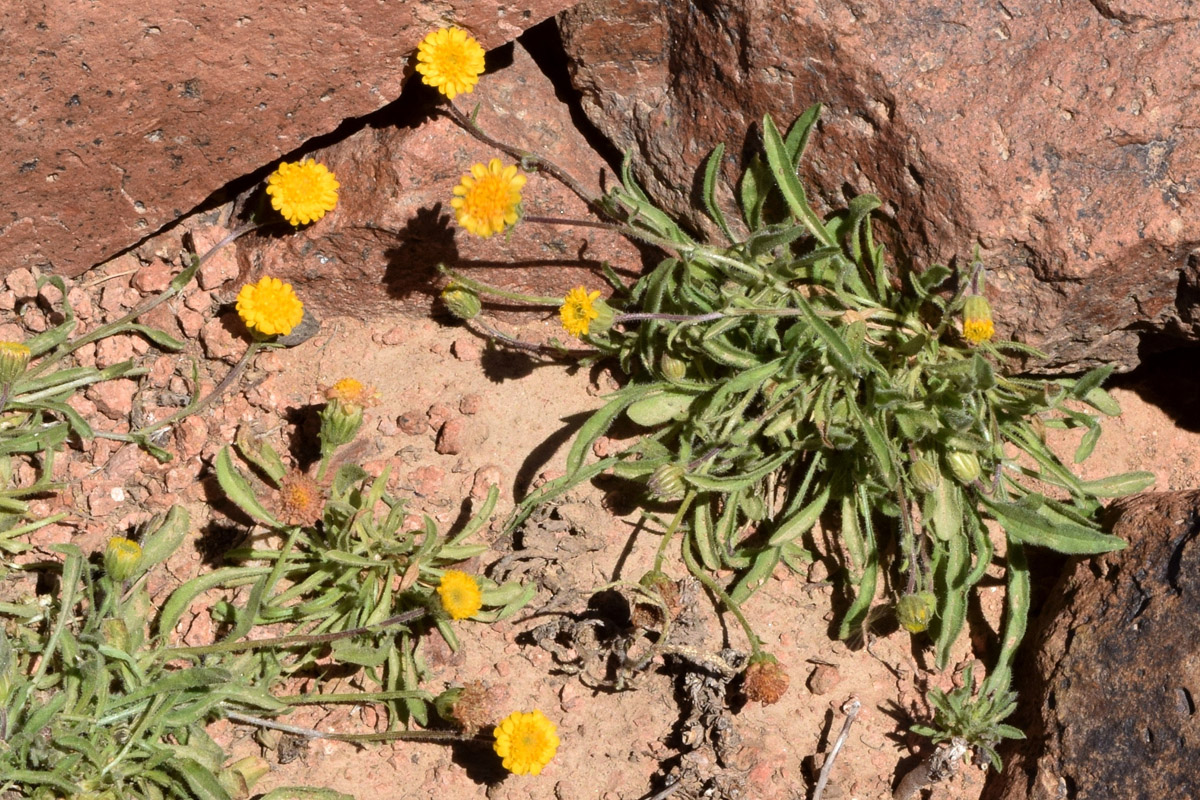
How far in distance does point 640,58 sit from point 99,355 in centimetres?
216

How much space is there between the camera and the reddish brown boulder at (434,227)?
3.71 metres

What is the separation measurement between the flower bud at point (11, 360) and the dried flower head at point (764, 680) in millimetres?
2402

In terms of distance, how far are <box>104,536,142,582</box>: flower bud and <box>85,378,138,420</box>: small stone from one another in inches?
32.7

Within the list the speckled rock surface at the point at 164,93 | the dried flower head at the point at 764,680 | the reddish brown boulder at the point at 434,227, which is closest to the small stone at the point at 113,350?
the speckled rock surface at the point at 164,93

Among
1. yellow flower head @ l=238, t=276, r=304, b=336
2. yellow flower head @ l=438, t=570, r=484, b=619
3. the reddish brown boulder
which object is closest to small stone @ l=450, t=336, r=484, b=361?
the reddish brown boulder

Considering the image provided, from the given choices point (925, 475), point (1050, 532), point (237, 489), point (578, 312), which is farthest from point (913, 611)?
point (237, 489)

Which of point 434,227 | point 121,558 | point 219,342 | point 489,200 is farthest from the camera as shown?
point 219,342

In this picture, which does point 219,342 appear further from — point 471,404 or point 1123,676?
point 1123,676

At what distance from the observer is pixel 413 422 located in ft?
12.7

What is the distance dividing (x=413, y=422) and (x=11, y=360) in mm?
1283

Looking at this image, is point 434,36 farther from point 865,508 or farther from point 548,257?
point 865,508

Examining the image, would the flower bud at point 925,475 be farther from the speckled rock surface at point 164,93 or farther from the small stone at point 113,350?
the small stone at point 113,350

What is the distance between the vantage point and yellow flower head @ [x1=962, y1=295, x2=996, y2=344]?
3.16m

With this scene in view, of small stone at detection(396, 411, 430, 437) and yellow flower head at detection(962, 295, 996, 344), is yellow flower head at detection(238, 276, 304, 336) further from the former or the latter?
yellow flower head at detection(962, 295, 996, 344)
